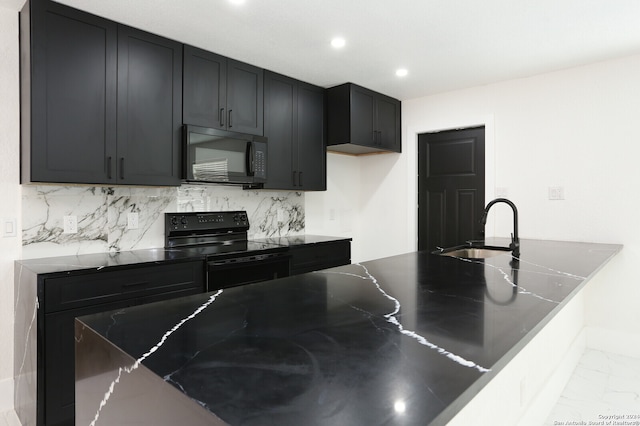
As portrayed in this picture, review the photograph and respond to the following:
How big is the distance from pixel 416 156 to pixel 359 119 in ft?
2.78

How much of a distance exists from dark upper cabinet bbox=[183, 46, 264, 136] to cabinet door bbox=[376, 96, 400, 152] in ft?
4.22

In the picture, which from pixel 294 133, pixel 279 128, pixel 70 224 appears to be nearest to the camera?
pixel 70 224

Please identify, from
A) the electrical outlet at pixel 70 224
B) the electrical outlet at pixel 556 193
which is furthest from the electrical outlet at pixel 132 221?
the electrical outlet at pixel 556 193

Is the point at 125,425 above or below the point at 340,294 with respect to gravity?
below

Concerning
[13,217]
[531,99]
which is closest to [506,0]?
[531,99]

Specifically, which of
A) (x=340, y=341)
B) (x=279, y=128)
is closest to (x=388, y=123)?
(x=279, y=128)

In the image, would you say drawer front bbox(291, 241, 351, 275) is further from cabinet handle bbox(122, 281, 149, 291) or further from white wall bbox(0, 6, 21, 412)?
white wall bbox(0, 6, 21, 412)

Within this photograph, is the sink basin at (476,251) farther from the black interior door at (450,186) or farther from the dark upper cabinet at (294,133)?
the dark upper cabinet at (294,133)

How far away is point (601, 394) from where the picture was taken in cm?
245

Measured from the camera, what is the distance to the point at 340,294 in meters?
1.31

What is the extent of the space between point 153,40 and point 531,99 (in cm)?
306

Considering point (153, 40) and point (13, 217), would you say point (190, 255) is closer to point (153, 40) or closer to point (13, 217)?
point (13, 217)

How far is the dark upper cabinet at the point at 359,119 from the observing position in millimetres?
3717

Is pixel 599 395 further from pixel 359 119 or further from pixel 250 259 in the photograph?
pixel 359 119
